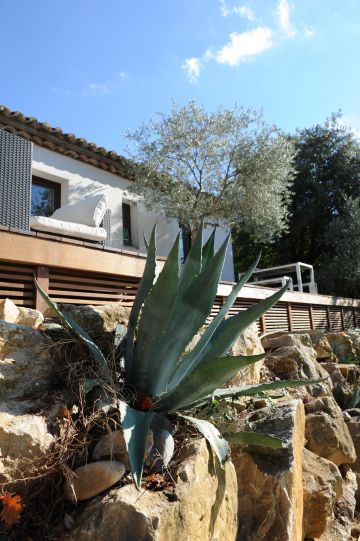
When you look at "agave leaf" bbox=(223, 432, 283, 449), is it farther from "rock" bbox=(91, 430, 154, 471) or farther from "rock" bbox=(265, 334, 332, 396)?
"rock" bbox=(265, 334, 332, 396)

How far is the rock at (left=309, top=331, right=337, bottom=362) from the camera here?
21.8 feet

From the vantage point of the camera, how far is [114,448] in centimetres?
165

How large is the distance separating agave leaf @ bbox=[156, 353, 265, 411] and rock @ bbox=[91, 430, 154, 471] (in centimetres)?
23

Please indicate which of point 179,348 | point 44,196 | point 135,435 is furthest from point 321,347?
point 44,196

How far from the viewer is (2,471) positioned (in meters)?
1.48

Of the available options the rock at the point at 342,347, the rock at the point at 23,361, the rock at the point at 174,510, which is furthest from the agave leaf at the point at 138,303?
the rock at the point at 342,347

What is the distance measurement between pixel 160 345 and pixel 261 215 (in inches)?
359

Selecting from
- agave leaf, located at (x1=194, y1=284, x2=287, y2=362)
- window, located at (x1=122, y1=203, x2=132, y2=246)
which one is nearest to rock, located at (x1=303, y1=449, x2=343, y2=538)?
agave leaf, located at (x1=194, y1=284, x2=287, y2=362)

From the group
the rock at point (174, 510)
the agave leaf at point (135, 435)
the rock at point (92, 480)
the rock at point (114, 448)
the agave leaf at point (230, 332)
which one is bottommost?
the rock at point (174, 510)

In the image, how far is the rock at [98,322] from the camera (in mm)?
2256

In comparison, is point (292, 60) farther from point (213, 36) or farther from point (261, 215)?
point (261, 215)

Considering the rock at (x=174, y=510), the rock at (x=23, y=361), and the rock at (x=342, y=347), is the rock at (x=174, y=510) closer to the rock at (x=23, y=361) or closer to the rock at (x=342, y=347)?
the rock at (x=23, y=361)

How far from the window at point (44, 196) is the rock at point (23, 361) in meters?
6.63

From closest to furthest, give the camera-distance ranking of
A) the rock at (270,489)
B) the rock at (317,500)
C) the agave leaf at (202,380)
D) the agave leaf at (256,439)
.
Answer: the agave leaf at (202,380)
the agave leaf at (256,439)
the rock at (270,489)
the rock at (317,500)
